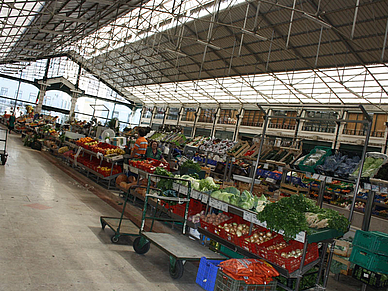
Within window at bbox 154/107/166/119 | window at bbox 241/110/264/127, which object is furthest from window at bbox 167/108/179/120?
window at bbox 241/110/264/127

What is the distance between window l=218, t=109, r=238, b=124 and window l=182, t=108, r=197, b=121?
496 centimetres

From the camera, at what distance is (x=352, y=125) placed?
2158 centimetres

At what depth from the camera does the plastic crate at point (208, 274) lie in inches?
145

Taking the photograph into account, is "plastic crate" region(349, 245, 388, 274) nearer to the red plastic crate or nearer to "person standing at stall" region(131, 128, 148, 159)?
the red plastic crate

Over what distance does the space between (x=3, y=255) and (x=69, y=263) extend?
2.43 ft

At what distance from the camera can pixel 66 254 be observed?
4285mm

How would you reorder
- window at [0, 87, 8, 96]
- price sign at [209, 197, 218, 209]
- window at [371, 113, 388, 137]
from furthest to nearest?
1. window at [0, 87, 8, 96]
2. window at [371, 113, 388, 137]
3. price sign at [209, 197, 218, 209]

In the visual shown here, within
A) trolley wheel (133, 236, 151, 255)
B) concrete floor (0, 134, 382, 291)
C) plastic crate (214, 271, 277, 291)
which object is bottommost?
concrete floor (0, 134, 382, 291)

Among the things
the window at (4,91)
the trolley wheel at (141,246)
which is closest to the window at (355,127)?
the trolley wheel at (141,246)

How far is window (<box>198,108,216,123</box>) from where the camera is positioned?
33188mm

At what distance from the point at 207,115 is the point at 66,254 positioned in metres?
30.1

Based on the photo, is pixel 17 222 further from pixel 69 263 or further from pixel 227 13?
pixel 227 13

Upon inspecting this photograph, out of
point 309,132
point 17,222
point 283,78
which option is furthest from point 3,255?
point 309,132

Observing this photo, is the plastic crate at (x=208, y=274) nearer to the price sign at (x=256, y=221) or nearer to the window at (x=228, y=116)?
the price sign at (x=256, y=221)
